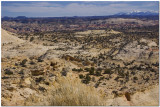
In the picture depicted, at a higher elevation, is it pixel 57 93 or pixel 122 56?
pixel 57 93

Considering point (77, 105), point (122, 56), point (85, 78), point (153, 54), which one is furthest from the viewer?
point (122, 56)

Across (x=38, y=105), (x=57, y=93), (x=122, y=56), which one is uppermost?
(x=57, y=93)

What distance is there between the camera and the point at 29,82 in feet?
30.1

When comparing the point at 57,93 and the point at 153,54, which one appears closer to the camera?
the point at 57,93

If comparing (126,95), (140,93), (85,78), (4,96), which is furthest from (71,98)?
(85,78)

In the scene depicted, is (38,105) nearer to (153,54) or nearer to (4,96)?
(4,96)

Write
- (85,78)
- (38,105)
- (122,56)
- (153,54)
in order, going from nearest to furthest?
(38,105)
(85,78)
(153,54)
(122,56)

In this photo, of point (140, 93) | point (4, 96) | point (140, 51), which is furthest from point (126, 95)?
point (140, 51)

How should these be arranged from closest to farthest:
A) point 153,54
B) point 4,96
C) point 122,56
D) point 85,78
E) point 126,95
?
point 4,96
point 126,95
point 85,78
point 153,54
point 122,56

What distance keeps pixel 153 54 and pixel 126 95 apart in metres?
14.4

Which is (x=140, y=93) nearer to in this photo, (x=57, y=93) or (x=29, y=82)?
(x=29, y=82)

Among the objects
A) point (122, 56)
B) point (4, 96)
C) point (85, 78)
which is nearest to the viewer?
point (4, 96)

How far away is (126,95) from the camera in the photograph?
344 inches

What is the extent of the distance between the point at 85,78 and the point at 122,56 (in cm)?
1286
